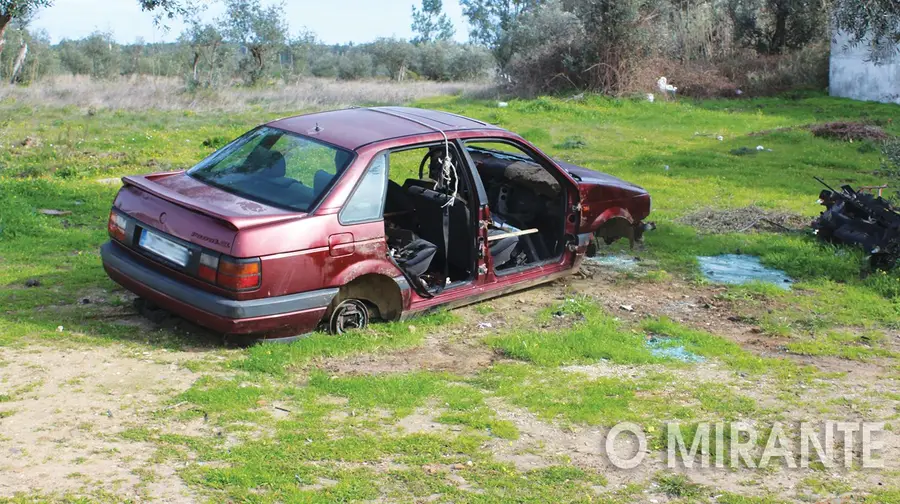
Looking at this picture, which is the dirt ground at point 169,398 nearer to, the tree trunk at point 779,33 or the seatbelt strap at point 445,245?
the seatbelt strap at point 445,245

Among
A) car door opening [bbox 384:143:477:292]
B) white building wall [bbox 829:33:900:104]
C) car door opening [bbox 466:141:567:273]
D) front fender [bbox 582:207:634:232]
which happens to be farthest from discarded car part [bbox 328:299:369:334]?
white building wall [bbox 829:33:900:104]

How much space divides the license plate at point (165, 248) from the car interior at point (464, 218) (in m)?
1.67

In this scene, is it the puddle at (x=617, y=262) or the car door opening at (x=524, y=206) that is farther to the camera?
the puddle at (x=617, y=262)

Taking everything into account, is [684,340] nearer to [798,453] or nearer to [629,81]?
[798,453]

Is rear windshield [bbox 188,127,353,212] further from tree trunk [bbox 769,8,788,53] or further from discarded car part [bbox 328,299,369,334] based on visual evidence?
tree trunk [bbox 769,8,788,53]

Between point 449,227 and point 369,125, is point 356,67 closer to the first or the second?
point 369,125

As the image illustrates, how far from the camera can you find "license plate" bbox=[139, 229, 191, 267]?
20.2ft

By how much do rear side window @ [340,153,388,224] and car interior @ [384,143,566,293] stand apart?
533mm

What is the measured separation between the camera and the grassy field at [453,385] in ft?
15.2

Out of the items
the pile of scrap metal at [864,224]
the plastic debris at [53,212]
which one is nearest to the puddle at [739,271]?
the pile of scrap metal at [864,224]

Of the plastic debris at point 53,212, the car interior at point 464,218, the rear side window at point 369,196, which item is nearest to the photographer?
the rear side window at point 369,196

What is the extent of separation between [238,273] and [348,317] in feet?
3.62

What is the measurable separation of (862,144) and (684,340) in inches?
497

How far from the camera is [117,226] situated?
6762mm
